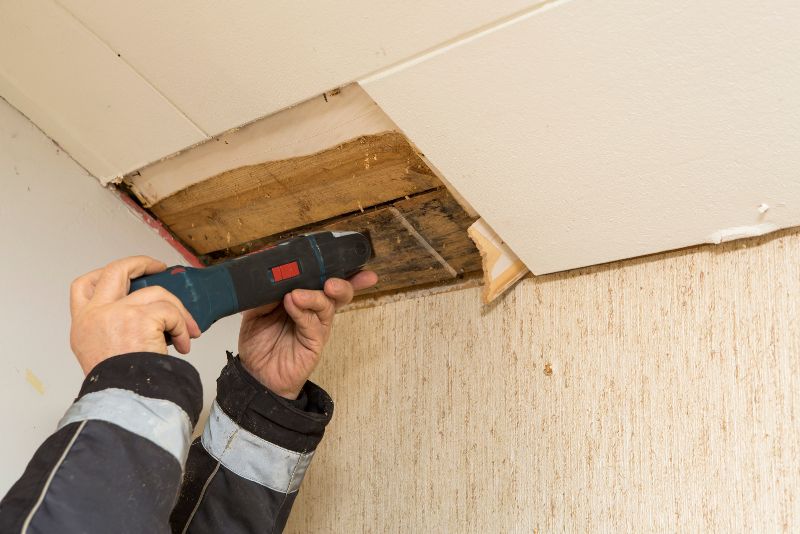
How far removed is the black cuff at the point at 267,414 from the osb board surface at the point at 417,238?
0.32 meters

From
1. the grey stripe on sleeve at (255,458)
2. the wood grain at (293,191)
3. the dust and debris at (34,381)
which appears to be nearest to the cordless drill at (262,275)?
the wood grain at (293,191)

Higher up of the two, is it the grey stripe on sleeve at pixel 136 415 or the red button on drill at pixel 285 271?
the grey stripe on sleeve at pixel 136 415

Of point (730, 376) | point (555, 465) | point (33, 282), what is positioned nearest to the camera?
point (730, 376)

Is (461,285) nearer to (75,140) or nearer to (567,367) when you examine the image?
(567,367)

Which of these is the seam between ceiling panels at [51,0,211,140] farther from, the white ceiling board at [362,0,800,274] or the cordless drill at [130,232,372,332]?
the white ceiling board at [362,0,800,274]

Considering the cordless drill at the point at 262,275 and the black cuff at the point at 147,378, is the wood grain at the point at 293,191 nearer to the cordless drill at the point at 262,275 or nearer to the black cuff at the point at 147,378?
the cordless drill at the point at 262,275

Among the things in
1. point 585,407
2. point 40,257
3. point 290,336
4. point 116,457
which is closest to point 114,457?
point 116,457

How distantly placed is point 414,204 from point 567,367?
36 cm

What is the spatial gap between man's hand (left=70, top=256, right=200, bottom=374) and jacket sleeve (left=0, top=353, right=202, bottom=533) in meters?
0.03

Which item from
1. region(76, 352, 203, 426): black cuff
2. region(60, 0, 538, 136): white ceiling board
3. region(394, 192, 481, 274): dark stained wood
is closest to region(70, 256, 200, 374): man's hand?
region(76, 352, 203, 426): black cuff

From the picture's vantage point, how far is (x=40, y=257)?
1285 mm

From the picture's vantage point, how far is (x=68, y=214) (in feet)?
4.42

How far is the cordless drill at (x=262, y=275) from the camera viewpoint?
0.91 m

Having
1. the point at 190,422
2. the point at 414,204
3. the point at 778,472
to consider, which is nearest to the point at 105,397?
the point at 190,422
